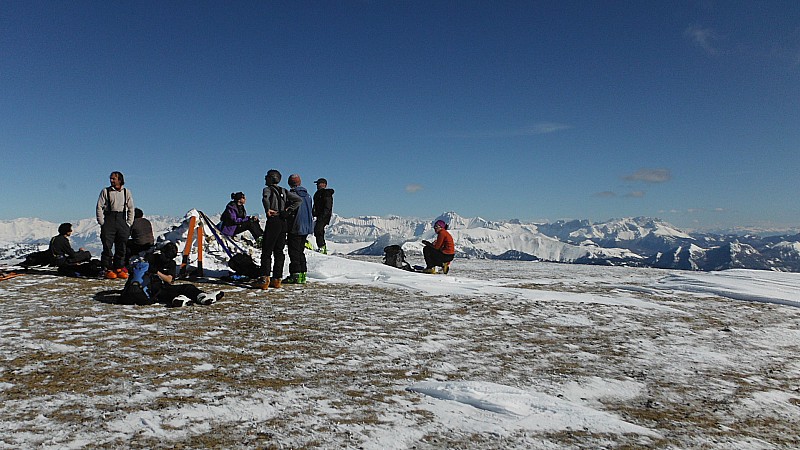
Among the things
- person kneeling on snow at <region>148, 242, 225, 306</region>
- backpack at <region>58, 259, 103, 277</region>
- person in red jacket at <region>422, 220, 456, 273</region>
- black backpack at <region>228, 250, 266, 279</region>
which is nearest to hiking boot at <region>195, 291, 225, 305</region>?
person kneeling on snow at <region>148, 242, 225, 306</region>

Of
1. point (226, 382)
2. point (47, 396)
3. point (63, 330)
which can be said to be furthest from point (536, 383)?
point (63, 330)

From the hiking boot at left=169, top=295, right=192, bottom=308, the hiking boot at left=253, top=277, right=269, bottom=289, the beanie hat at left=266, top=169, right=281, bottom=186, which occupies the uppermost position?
the beanie hat at left=266, top=169, right=281, bottom=186

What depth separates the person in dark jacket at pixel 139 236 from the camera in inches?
550

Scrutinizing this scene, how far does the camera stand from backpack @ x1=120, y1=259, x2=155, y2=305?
352 inches

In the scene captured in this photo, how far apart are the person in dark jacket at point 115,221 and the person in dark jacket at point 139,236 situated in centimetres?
115

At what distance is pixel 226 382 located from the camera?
16.1ft

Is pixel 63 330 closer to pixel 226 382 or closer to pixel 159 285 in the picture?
pixel 159 285

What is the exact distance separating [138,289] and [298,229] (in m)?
4.02

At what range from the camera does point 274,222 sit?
1139cm

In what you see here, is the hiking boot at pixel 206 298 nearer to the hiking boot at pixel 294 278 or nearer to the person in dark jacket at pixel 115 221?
the hiking boot at pixel 294 278

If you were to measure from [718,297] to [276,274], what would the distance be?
1195 cm

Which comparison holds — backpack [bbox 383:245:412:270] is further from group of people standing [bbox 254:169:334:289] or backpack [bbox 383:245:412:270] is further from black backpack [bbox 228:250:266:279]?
black backpack [bbox 228:250:266:279]

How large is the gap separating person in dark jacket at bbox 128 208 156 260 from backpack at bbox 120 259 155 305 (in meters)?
5.43

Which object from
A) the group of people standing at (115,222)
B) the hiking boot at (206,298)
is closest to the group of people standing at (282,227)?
the hiking boot at (206,298)
